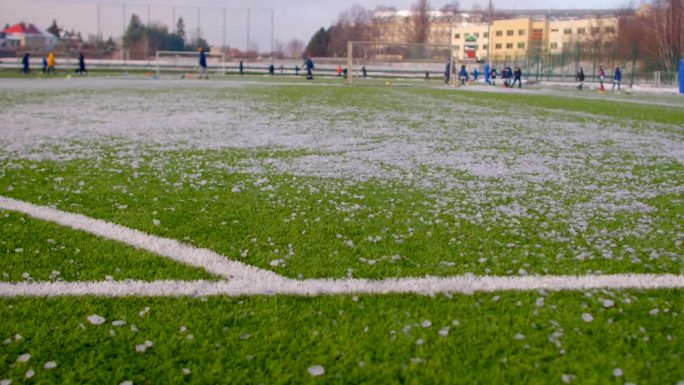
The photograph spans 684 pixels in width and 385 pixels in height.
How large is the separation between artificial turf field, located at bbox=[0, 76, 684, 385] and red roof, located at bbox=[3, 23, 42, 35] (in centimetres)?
13998

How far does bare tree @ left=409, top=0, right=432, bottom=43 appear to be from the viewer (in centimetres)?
9538

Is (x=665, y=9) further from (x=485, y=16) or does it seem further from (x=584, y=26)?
(x=485, y=16)

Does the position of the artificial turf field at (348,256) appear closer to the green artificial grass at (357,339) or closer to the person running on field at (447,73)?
the green artificial grass at (357,339)

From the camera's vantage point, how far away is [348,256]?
373 cm

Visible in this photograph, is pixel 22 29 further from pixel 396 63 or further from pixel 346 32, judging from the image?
pixel 396 63

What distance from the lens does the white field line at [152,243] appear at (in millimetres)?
3425

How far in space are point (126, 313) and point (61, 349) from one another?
39cm

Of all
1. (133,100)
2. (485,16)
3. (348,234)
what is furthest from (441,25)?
(348,234)

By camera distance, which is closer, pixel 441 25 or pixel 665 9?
pixel 665 9

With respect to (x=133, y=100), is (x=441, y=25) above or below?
above

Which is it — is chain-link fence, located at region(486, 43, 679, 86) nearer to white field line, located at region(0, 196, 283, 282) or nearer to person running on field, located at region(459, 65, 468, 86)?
person running on field, located at region(459, 65, 468, 86)

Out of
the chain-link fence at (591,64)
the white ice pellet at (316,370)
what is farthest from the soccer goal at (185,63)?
the white ice pellet at (316,370)

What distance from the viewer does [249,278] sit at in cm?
332

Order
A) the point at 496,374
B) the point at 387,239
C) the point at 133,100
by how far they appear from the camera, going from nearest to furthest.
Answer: the point at 496,374
the point at 387,239
the point at 133,100
